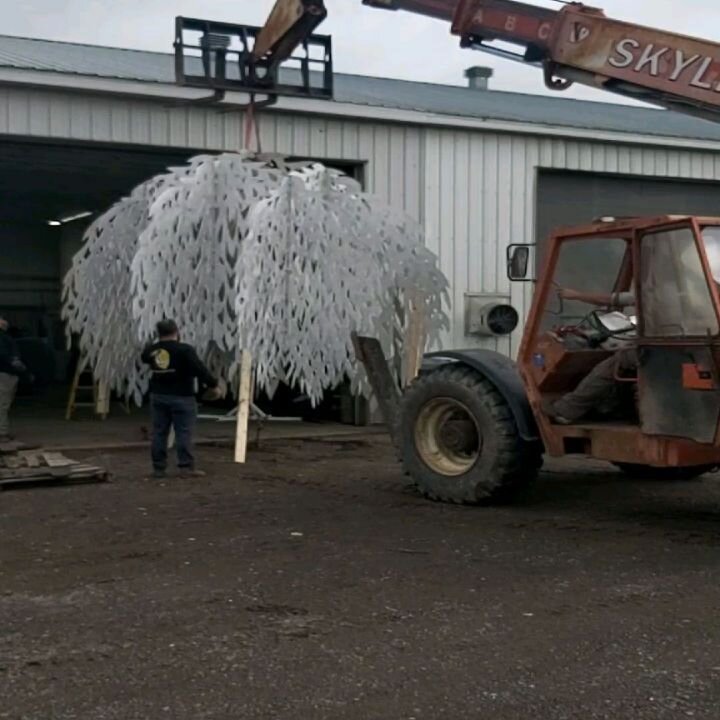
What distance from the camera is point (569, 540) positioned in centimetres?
812

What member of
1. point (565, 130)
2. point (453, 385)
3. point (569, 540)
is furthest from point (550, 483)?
point (565, 130)

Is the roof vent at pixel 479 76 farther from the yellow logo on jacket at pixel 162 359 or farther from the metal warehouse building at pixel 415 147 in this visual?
the yellow logo on jacket at pixel 162 359

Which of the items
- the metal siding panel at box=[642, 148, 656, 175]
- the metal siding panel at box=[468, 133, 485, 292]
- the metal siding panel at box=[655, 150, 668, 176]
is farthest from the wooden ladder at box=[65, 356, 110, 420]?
the metal siding panel at box=[655, 150, 668, 176]

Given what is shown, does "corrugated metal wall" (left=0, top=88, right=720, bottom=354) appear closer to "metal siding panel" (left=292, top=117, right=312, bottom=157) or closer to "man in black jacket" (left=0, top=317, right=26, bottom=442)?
"metal siding panel" (left=292, top=117, right=312, bottom=157)

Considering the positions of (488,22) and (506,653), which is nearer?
(506,653)

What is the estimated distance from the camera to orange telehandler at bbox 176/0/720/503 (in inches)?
312

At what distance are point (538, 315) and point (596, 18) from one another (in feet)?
8.27

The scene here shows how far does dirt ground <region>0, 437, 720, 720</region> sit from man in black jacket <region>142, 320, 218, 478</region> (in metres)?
0.95

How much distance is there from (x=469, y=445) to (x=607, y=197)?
906 cm

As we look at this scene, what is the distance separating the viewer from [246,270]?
39.2ft

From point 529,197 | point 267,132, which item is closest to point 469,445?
point 267,132

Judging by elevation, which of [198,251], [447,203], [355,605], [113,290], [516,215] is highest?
[447,203]

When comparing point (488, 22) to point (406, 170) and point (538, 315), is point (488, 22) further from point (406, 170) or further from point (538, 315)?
point (406, 170)

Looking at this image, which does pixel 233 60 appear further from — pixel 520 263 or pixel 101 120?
pixel 520 263
